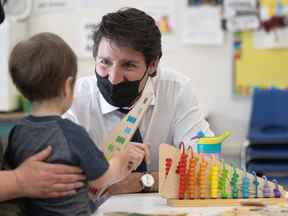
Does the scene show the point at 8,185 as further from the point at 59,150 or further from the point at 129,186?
the point at 129,186

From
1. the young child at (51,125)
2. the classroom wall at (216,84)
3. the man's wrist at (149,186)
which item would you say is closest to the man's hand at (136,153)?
the man's wrist at (149,186)

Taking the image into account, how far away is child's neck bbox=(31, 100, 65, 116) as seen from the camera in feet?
4.24

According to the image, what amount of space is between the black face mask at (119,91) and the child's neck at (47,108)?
0.57 m

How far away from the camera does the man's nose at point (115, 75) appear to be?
1.85m

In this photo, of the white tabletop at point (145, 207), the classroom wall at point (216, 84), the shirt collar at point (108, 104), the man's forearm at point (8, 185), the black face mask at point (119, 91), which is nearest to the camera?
the man's forearm at point (8, 185)

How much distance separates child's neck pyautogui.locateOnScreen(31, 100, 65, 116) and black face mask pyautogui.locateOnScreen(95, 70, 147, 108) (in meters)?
0.57

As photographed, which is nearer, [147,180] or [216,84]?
[147,180]

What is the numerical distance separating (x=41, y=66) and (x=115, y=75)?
611mm

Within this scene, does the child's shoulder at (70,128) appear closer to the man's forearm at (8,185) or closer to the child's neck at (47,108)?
the child's neck at (47,108)

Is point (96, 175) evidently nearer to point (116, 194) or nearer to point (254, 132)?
point (116, 194)

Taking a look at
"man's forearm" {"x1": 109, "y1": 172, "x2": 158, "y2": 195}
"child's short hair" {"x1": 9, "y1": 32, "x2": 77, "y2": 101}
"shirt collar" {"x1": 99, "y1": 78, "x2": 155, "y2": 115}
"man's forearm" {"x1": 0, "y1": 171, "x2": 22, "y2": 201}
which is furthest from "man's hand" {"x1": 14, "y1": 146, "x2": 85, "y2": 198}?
"shirt collar" {"x1": 99, "y1": 78, "x2": 155, "y2": 115}

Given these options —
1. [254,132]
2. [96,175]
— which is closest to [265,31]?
[254,132]

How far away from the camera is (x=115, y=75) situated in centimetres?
185

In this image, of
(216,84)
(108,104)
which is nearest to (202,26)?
(216,84)
